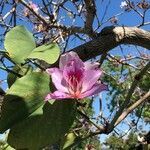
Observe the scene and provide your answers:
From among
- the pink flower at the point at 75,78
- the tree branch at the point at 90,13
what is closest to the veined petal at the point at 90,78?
the pink flower at the point at 75,78

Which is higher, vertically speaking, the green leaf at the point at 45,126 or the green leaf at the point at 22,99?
the green leaf at the point at 22,99

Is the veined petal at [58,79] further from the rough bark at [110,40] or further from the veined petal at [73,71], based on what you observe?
the rough bark at [110,40]

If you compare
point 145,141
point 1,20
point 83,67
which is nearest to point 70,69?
point 83,67

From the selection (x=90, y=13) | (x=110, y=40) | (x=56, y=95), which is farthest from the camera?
(x=90, y=13)

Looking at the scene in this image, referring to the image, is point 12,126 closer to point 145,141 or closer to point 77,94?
point 77,94

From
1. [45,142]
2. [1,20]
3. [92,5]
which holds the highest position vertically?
[45,142]

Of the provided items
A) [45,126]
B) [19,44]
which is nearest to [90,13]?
[19,44]

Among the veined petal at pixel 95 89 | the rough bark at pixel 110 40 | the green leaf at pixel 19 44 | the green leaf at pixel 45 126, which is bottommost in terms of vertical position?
the rough bark at pixel 110 40

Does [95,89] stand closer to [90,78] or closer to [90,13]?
[90,78]
